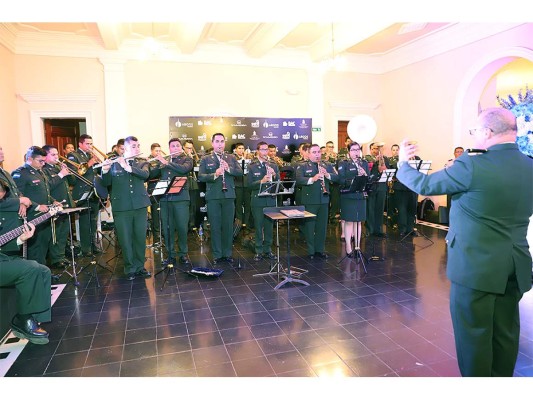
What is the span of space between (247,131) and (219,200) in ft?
14.9

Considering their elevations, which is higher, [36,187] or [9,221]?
[36,187]

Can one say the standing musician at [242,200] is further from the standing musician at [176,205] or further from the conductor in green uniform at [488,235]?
the conductor in green uniform at [488,235]

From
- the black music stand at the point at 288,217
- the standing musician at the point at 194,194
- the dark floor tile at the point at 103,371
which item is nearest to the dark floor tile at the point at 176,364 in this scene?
the dark floor tile at the point at 103,371

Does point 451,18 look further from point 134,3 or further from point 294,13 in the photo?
point 134,3

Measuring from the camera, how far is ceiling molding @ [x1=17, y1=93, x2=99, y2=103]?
28.2 feet

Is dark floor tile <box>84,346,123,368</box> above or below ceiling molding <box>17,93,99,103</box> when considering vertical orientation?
below

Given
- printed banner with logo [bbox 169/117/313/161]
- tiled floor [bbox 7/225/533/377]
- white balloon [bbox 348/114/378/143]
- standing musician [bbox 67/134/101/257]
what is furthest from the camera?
white balloon [bbox 348/114/378/143]

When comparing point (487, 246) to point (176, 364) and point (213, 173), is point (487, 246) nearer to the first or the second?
point (176, 364)

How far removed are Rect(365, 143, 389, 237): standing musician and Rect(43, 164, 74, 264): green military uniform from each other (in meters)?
5.31

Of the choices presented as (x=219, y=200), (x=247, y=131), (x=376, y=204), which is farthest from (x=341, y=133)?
(x=219, y=200)

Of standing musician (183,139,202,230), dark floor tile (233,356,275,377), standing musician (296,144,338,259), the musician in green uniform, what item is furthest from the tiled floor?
standing musician (183,139,202,230)

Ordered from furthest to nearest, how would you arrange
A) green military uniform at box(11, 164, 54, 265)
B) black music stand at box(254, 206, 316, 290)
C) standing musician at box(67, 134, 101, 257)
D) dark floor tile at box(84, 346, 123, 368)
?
standing musician at box(67, 134, 101, 257), green military uniform at box(11, 164, 54, 265), black music stand at box(254, 206, 316, 290), dark floor tile at box(84, 346, 123, 368)

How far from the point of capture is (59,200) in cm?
579

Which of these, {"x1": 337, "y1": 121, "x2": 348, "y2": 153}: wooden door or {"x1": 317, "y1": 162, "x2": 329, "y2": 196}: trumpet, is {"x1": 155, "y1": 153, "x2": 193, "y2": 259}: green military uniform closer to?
{"x1": 317, "y1": 162, "x2": 329, "y2": 196}: trumpet
